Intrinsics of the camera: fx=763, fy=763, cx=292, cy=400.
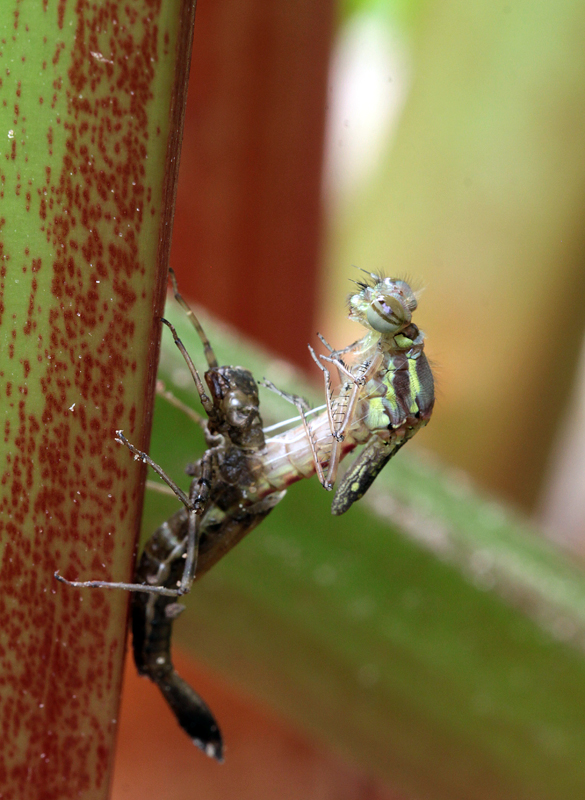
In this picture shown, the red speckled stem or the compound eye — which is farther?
the compound eye

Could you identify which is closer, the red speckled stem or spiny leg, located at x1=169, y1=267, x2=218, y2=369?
the red speckled stem

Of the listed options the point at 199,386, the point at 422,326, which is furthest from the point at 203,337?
the point at 422,326

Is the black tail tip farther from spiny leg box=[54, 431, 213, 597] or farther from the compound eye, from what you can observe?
the compound eye

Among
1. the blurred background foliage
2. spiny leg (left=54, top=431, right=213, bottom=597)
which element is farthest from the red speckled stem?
the blurred background foliage

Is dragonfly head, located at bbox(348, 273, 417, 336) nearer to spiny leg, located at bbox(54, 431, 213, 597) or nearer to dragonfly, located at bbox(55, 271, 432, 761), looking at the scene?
dragonfly, located at bbox(55, 271, 432, 761)

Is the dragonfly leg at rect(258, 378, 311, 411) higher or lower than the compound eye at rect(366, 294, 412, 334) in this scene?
lower

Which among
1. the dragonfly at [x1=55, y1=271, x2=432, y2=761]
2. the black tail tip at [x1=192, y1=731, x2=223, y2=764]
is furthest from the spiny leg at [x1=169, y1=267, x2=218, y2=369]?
the black tail tip at [x1=192, y1=731, x2=223, y2=764]

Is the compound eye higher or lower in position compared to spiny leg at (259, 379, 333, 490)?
higher
